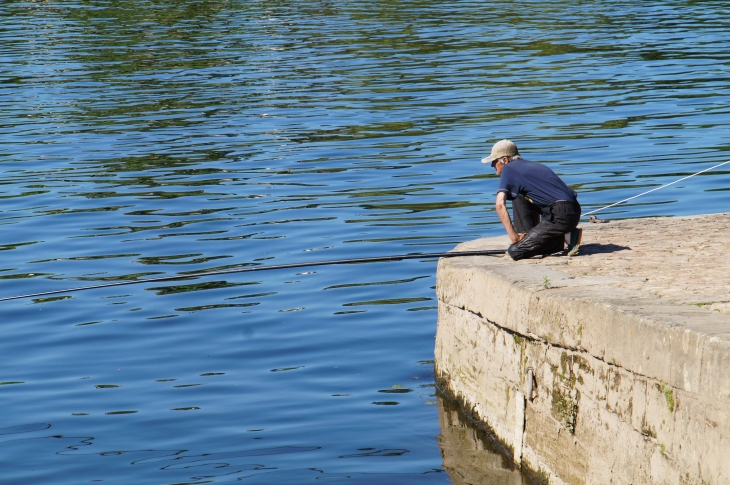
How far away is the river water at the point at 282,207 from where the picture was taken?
859 cm

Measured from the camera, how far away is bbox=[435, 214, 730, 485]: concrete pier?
18.3 ft

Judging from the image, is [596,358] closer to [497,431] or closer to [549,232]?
[497,431]

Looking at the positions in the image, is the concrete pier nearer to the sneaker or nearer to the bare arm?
the sneaker

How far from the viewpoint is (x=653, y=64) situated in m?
26.5

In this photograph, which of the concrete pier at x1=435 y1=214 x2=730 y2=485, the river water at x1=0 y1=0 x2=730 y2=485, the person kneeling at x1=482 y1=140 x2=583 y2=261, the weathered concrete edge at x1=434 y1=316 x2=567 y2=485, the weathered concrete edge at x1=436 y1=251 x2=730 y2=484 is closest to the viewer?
the weathered concrete edge at x1=436 y1=251 x2=730 y2=484

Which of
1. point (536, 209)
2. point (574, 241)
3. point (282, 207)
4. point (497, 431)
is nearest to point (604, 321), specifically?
point (497, 431)

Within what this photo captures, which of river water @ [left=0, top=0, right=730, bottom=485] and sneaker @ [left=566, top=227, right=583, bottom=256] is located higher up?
sneaker @ [left=566, top=227, right=583, bottom=256]

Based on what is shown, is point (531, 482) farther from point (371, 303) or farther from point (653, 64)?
point (653, 64)

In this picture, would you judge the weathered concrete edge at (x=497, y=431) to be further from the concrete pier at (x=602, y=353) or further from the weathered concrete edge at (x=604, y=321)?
the weathered concrete edge at (x=604, y=321)

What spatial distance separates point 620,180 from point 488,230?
3051 mm

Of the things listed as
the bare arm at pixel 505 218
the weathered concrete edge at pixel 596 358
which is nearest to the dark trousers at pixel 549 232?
the bare arm at pixel 505 218

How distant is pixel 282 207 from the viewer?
50.8 feet

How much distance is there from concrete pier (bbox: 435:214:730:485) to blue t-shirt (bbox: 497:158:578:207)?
1.54 ft

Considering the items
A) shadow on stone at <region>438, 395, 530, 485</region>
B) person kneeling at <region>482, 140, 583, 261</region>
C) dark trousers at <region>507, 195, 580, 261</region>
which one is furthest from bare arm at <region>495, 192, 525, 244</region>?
shadow on stone at <region>438, 395, 530, 485</region>
